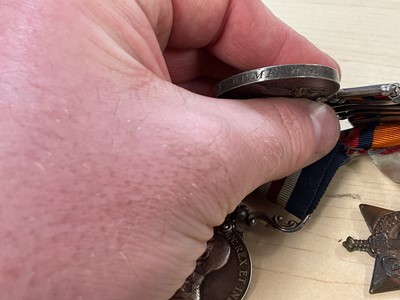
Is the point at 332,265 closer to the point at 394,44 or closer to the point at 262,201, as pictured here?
the point at 262,201

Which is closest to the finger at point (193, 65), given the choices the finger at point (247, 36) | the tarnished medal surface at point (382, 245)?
the finger at point (247, 36)

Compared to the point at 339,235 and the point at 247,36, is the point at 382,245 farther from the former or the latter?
the point at 247,36

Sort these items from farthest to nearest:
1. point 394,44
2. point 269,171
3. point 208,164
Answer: point 394,44 < point 269,171 < point 208,164

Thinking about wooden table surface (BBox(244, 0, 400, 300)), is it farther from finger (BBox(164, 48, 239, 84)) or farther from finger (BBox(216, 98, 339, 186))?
finger (BBox(164, 48, 239, 84))

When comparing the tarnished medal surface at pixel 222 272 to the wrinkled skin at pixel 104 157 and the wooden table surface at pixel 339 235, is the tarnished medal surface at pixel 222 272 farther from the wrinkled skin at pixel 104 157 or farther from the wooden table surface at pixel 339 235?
the wrinkled skin at pixel 104 157

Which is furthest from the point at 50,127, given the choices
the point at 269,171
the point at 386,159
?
the point at 386,159

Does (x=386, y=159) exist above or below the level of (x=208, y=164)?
below

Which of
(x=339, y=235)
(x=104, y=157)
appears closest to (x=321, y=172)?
(x=339, y=235)
